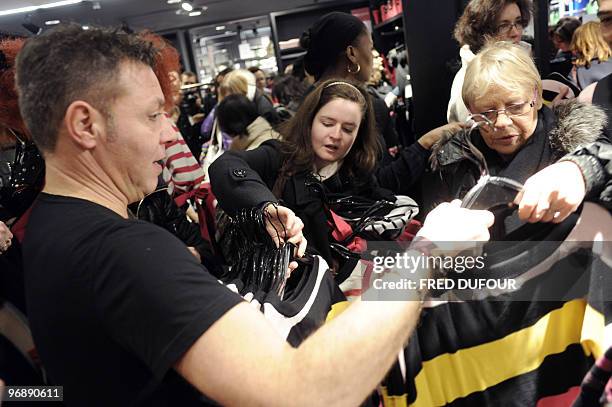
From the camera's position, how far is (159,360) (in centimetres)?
57

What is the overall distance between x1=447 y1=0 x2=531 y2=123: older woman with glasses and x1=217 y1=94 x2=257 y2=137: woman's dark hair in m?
1.49

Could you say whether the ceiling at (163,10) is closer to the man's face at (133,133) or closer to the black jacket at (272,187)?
the black jacket at (272,187)

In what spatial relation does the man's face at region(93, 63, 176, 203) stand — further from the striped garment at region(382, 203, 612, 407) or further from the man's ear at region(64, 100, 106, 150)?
the striped garment at region(382, 203, 612, 407)

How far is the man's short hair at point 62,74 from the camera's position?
660 millimetres

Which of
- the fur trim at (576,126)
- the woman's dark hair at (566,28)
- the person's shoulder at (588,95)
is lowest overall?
the fur trim at (576,126)

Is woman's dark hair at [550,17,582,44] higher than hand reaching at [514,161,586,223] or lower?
higher

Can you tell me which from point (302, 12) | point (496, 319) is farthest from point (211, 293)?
point (302, 12)

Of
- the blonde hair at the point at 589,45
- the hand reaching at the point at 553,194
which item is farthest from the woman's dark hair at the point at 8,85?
the blonde hair at the point at 589,45

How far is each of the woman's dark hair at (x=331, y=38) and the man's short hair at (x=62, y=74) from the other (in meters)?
1.17

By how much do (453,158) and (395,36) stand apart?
3482mm

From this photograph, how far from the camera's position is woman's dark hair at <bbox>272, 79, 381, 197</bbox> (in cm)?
146

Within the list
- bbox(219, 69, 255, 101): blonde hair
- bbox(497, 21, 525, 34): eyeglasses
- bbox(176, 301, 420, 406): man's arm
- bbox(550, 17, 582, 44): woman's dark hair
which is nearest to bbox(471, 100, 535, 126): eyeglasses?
bbox(497, 21, 525, 34): eyeglasses

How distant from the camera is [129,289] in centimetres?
58

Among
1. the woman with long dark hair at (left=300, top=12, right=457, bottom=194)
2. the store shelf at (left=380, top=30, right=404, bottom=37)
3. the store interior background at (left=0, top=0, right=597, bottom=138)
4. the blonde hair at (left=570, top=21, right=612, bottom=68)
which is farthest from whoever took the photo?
the store shelf at (left=380, top=30, right=404, bottom=37)
